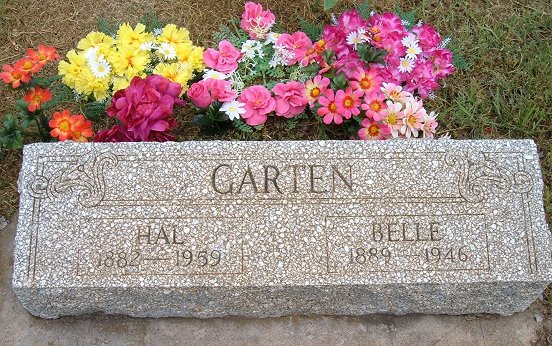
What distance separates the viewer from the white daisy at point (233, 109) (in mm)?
3027

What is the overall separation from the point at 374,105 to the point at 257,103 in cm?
55

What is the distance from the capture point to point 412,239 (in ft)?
8.19

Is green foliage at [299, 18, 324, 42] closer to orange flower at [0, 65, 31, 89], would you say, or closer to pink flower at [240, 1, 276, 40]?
pink flower at [240, 1, 276, 40]

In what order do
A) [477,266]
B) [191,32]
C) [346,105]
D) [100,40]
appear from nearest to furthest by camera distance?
[477,266]
[346,105]
[100,40]
[191,32]

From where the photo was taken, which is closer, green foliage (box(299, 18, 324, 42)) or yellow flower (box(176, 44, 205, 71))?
yellow flower (box(176, 44, 205, 71))

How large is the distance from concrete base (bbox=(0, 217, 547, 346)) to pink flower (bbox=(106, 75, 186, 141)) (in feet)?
2.72

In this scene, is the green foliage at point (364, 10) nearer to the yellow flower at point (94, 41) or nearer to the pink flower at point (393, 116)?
the pink flower at point (393, 116)

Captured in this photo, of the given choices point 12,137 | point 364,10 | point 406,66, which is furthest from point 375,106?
point 12,137

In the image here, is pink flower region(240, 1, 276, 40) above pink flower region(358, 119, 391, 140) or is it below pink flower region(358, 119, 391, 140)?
above

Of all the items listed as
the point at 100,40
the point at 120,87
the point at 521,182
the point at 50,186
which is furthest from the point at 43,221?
the point at 521,182

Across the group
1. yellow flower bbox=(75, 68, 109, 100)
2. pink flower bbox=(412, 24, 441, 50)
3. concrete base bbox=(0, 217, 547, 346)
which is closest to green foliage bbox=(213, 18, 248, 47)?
yellow flower bbox=(75, 68, 109, 100)

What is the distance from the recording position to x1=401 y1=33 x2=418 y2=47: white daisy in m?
3.19

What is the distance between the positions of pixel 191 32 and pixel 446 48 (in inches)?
54.1

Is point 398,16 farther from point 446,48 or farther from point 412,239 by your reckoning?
point 412,239
